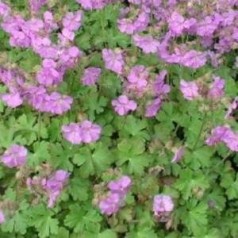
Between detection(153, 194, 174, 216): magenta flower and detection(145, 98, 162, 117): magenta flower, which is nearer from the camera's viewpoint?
detection(153, 194, 174, 216): magenta flower

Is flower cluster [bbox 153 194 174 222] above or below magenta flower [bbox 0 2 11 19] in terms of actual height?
below

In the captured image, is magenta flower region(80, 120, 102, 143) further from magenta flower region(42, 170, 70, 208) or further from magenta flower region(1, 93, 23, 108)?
magenta flower region(1, 93, 23, 108)

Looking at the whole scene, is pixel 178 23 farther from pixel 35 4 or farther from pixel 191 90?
pixel 35 4

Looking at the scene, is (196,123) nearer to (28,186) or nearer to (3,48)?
(28,186)

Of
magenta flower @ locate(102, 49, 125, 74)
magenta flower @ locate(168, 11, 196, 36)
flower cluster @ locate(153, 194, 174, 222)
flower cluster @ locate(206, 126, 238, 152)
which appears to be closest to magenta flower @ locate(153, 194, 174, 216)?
flower cluster @ locate(153, 194, 174, 222)

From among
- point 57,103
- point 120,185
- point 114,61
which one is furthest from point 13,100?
point 120,185

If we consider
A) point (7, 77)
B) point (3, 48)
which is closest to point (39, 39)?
point (7, 77)
